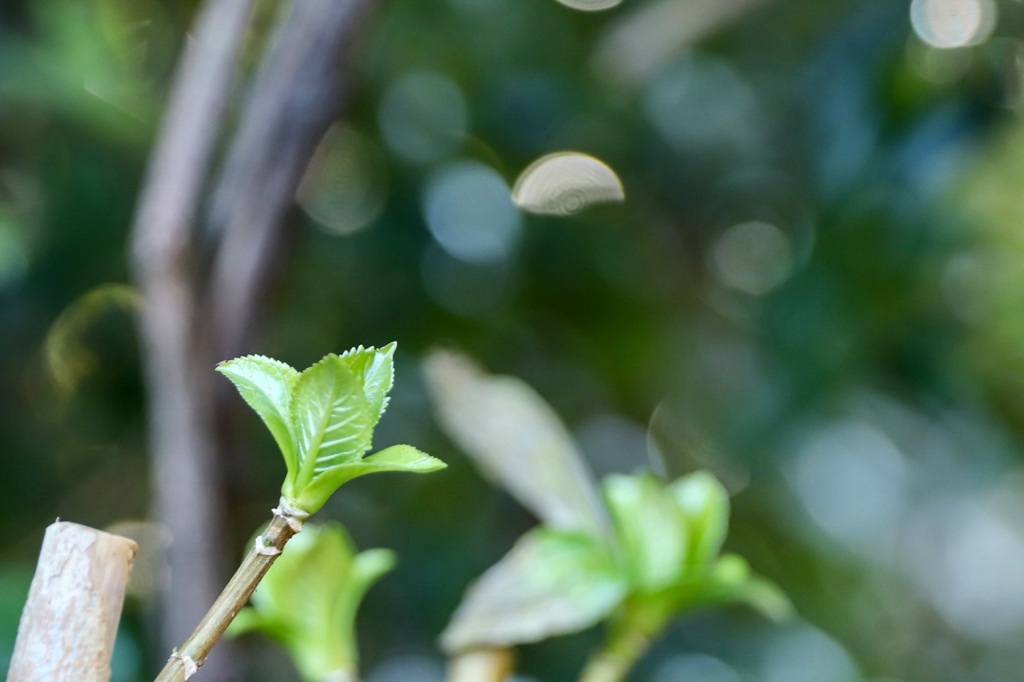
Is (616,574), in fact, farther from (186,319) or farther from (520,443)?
(186,319)

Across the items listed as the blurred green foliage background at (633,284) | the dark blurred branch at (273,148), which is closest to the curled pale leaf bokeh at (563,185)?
the blurred green foliage background at (633,284)

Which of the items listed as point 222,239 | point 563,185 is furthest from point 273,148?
point 563,185

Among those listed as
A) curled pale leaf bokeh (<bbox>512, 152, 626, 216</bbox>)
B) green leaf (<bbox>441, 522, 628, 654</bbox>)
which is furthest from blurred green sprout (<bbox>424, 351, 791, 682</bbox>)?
curled pale leaf bokeh (<bbox>512, 152, 626, 216</bbox>)

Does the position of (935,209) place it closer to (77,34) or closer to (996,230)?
(996,230)

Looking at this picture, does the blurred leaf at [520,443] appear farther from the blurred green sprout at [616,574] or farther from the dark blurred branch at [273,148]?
the dark blurred branch at [273,148]

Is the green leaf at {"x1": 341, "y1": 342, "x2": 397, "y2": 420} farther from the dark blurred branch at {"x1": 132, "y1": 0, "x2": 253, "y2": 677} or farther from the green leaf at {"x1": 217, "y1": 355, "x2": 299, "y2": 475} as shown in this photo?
the dark blurred branch at {"x1": 132, "y1": 0, "x2": 253, "y2": 677}

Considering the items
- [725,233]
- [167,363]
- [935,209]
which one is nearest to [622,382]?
[725,233]
